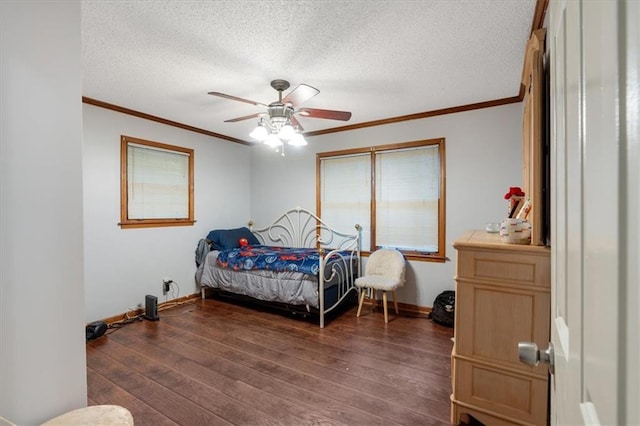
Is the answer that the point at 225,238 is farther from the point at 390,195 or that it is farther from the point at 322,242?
the point at 390,195

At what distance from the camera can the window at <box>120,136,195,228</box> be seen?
361 cm

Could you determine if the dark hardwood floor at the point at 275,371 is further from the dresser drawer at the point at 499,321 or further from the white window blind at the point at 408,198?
the white window blind at the point at 408,198

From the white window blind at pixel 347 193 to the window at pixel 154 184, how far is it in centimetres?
201

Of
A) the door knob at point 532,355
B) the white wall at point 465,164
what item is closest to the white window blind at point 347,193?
the white wall at point 465,164

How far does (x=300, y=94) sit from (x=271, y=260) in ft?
6.90

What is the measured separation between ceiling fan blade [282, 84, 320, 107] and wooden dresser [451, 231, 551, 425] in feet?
5.15

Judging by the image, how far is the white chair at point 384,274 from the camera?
3449mm

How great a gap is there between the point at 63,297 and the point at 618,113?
161 centimetres

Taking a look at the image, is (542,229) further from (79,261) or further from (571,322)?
(79,261)

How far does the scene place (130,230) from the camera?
3.65m

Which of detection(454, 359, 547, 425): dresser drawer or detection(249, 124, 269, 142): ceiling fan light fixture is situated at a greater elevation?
detection(249, 124, 269, 142): ceiling fan light fixture

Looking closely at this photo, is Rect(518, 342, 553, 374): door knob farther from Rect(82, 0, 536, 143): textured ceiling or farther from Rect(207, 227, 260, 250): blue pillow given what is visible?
Rect(207, 227, 260, 250): blue pillow

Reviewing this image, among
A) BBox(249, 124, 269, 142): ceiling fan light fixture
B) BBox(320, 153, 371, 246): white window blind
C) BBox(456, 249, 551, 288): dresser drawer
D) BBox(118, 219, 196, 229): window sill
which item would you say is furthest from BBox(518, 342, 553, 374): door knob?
BBox(118, 219, 196, 229): window sill

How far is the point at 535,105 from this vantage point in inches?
66.2
